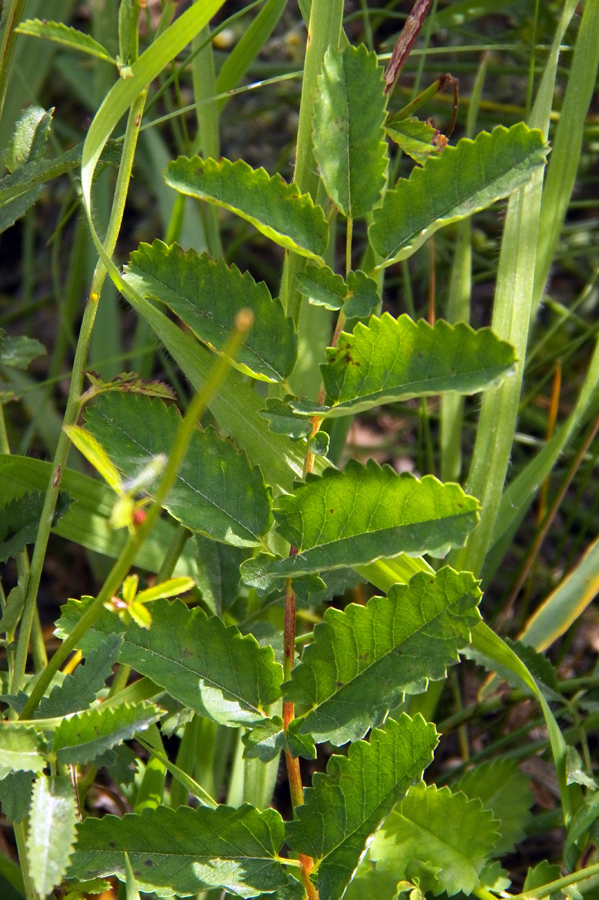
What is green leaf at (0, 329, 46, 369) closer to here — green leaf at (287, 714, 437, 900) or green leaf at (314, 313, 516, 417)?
green leaf at (314, 313, 516, 417)

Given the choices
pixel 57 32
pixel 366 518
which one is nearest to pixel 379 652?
pixel 366 518

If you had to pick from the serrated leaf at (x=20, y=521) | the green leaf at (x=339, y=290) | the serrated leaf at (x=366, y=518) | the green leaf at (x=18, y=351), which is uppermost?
the green leaf at (x=339, y=290)

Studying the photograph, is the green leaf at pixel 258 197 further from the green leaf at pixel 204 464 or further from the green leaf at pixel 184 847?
the green leaf at pixel 184 847

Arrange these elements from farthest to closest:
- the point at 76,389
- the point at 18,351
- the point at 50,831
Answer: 1. the point at 18,351
2. the point at 76,389
3. the point at 50,831

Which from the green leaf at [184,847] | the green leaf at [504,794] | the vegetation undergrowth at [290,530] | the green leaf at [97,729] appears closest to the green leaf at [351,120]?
the vegetation undergrowth at [290,530]

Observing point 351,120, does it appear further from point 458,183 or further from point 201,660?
point 201,660

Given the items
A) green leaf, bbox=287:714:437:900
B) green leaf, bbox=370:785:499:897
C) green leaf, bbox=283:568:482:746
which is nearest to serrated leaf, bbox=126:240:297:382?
green leaf, bbox=283:568:482:746
